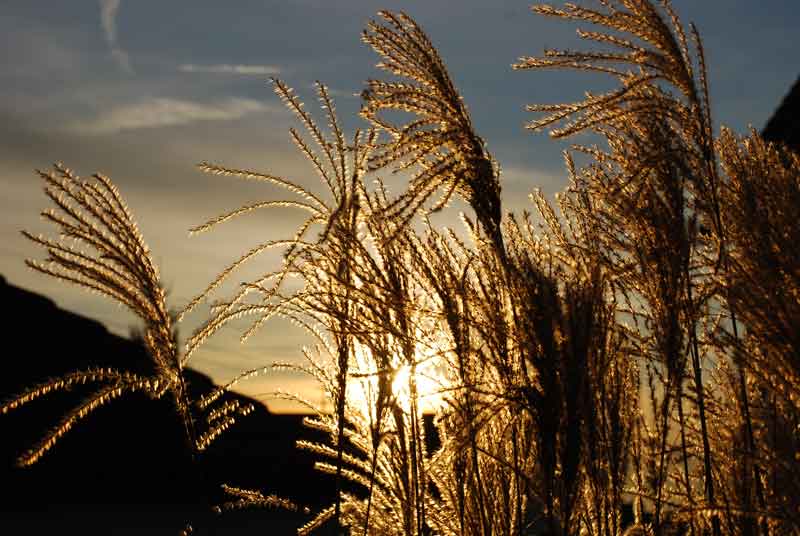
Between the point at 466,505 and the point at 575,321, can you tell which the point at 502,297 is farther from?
the point at 466,505

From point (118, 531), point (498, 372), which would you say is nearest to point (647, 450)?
point (498, 372)

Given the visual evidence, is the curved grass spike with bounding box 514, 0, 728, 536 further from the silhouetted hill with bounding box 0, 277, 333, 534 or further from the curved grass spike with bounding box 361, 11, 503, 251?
the silhouetted hill with bounding box 0, 277, 333, 534

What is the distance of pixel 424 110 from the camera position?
241 centimetres

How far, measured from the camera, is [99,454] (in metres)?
19.5

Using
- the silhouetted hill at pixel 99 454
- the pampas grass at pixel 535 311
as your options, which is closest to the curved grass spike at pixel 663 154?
the pampas grass at pixel 535 311

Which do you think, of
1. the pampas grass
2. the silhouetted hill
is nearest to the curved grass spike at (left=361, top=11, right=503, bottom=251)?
the pampas grass

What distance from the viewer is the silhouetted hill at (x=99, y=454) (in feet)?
59.2

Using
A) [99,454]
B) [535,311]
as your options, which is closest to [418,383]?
[535,311]

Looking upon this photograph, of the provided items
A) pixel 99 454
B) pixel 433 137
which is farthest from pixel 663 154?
pixel 99 454

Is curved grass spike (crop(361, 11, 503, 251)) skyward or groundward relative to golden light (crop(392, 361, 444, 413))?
skyward

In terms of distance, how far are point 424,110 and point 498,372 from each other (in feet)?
2.67

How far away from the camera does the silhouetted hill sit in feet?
59.2

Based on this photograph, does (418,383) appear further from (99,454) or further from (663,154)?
(99,454)

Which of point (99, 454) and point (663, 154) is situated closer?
point (663, 154)
